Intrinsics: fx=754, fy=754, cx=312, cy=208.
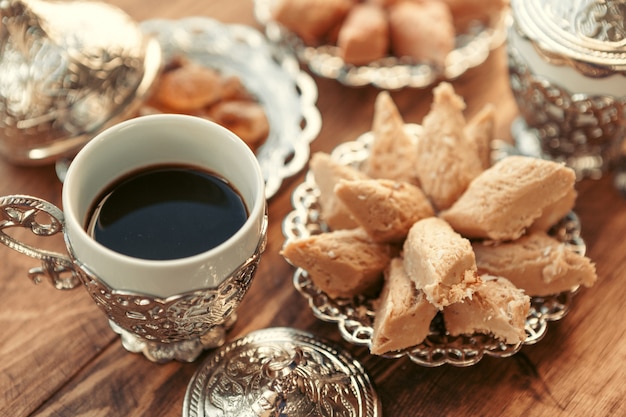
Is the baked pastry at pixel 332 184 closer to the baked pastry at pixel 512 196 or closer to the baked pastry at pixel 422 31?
the baked pastry at pixel 512 196

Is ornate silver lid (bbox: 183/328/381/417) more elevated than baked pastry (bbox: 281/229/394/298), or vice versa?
baked pastry (bbox: 281/229/394/298)

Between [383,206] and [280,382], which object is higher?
[383,206]

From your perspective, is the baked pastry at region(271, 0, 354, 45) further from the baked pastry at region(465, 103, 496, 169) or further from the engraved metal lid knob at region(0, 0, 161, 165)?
the baked pastry at region(465, 103, 496, 169)

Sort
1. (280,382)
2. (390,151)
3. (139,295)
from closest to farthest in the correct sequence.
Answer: (139,295) < (280,382) < (390,151)

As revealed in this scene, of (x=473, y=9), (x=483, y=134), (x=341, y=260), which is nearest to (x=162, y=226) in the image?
(x=341, y=260)

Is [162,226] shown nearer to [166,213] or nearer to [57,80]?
[166,213]

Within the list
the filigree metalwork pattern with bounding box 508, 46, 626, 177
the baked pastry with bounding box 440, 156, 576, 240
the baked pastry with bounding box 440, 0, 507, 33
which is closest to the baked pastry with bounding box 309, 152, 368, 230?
the baked pastry with bounding box 440, 156, 576, 240
